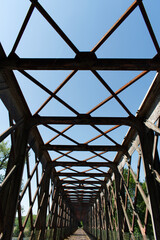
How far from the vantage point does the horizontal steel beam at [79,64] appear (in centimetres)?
463

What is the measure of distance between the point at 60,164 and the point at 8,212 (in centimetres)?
543

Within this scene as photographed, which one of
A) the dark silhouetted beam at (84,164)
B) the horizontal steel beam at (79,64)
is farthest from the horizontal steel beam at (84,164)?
the horizontal steel beam at (79,64)

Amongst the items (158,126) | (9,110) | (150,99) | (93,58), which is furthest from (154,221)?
(9,110)

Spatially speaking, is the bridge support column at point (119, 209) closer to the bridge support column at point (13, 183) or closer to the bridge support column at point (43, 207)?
the bridge support column at point (43, 207)

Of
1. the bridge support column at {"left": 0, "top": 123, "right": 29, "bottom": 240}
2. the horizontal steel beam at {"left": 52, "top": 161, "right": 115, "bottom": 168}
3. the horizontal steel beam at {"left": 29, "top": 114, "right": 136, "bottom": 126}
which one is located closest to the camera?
the bridge support column at {"left": 0, "top": 123, "right": 29, "bottom": 240}

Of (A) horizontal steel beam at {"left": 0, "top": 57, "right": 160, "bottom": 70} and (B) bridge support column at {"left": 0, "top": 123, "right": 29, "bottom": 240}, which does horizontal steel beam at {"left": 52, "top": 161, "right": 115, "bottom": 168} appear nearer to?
(B) bridge support column at {"left": 0, "top": 123, "right": 29, "bottom": 240}

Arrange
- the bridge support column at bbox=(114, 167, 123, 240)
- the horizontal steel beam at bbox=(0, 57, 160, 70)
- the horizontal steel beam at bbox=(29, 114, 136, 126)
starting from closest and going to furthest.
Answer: the horizontal steel beam at bbox=(0, 57, 160, 70)
the horizontal steel beam at bbox=(29, 114, 136, 126)
the bridge support column at bbox=(114, 167, 123, 240)

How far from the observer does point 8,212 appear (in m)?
5.38

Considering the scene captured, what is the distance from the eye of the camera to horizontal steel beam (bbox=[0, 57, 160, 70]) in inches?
182

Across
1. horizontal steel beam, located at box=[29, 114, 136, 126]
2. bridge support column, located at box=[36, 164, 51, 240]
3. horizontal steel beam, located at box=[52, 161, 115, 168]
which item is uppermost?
horizontal steel beam, located at box=[29, 114, 136, 126]

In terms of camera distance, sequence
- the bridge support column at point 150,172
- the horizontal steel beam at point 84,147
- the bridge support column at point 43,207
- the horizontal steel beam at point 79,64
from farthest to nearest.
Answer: the horizontal steel beam at point 84,147 → the bridge support column at point 43,207 → the bridge support column at point 150,172 → the horizontal steel beam at point 79,64

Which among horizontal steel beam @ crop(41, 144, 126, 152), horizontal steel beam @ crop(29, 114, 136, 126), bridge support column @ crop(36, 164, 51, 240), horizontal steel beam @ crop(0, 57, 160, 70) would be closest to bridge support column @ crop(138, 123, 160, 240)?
horizontal steel beam @ crop(29, 114, 136, 126)

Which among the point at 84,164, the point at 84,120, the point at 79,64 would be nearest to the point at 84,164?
the point at 84,164

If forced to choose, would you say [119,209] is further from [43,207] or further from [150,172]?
[150,172]
